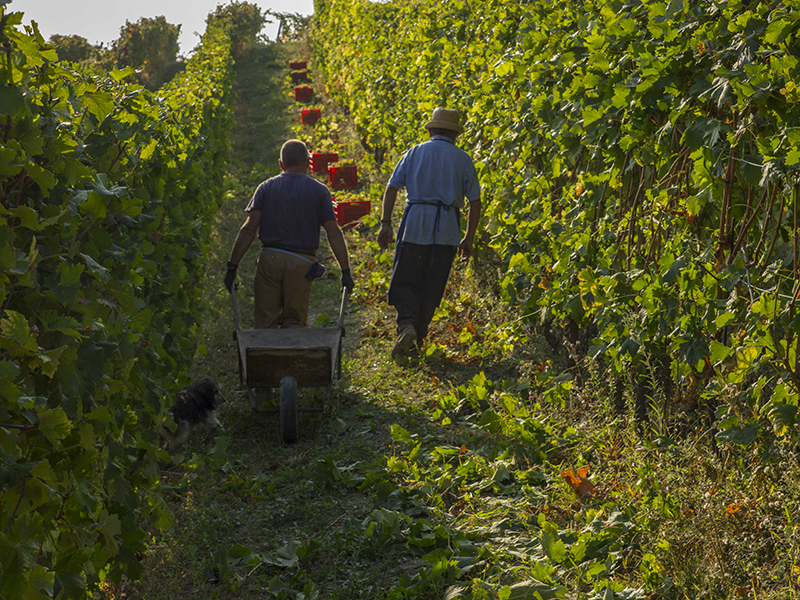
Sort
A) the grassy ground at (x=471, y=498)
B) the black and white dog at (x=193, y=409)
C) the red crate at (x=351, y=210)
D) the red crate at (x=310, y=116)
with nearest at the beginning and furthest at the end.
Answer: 1. the grassy ground at (x=471, y=498)
2. the black and white dog at (x=193, y=409)
3. the red crate at (x=351, y=210)
4. the red crate at (x=310, y=116)

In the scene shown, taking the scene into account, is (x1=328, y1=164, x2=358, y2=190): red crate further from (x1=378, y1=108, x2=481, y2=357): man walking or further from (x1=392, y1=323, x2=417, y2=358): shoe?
(x1=392, y1=323, x2=417, y2=358): shoe

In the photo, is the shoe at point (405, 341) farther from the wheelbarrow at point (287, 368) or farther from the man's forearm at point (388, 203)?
the wheelbarrow at point (287, 368)

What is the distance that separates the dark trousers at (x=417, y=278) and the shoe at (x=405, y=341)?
155 millimetres

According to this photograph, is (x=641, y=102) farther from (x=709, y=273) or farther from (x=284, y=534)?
(x=284, y=534)

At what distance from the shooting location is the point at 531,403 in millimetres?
5641

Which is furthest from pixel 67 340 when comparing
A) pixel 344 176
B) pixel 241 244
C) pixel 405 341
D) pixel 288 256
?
pixel 344 176

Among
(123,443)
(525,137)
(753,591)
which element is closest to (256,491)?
(123,443)

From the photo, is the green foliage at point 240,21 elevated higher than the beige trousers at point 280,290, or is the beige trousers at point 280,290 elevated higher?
the green foliage at point 240,21

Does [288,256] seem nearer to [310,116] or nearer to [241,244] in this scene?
[241,244]

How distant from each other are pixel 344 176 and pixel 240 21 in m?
31.0

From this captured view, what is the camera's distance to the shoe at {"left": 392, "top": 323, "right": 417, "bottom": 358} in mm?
6902

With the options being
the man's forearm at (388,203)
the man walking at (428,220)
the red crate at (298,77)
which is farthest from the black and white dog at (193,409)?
the red crate at (298,77)

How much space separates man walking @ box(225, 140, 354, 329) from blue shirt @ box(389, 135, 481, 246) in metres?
0.87

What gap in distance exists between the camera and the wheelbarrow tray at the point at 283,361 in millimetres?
5535
